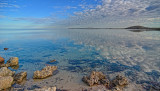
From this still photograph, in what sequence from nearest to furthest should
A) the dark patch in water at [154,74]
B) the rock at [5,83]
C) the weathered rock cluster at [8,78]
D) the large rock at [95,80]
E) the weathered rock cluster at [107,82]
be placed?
the rock at [5,83], the weathered rock cluster at [8,78], the weathered rock cluster at [107,82], the large rock at [95,80], the dark patch in water at [154,74]

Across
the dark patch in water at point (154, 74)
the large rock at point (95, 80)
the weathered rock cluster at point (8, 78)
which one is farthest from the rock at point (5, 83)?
the dark patch in water at point (154, 74)

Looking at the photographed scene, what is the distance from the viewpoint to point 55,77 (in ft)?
31.5

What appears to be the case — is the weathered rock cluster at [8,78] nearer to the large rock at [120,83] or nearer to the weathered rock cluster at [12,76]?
the weathered rock cluster at [12,76]

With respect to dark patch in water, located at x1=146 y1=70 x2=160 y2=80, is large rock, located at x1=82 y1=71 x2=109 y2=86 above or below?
above

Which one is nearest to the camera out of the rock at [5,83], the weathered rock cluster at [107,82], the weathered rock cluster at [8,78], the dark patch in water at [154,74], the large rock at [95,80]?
the rock at [5,83]

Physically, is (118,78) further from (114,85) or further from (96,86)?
Answer: (96,86)

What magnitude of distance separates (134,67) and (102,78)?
16.4 ft

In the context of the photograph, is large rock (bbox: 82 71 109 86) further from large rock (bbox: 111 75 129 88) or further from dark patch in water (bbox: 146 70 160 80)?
dark patch in water (bbox: 146 70 160 80)

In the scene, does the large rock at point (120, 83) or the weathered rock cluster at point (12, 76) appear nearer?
the weathered rock cluster at point (12, 76)

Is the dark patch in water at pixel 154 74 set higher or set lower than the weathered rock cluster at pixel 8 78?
lower

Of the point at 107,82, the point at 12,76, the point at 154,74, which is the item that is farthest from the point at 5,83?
the point at 154,74

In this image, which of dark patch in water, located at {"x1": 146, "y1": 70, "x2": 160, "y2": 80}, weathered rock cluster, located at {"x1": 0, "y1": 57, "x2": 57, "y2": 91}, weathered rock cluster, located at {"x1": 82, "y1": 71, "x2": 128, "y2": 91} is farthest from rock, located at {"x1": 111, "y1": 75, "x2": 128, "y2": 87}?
weathered rock cluster, located at {"x1": 0, "y1": 57, "x2": 57, "y2": 91}

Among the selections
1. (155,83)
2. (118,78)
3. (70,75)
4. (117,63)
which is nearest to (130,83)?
(118,78)

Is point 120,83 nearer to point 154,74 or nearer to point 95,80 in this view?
point 95,80
